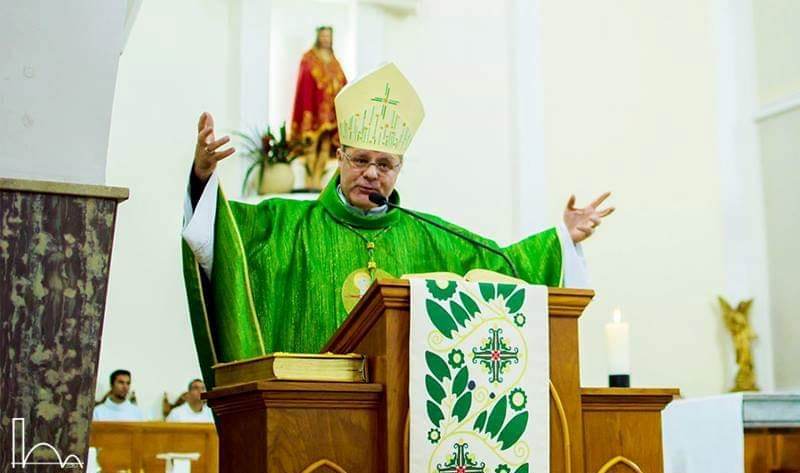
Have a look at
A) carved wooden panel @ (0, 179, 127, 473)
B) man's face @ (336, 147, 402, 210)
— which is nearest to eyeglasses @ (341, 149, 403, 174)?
man's face @ (336, 147, 402, 210)

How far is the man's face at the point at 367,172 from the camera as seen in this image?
188 inches

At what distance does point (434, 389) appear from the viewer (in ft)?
10.6

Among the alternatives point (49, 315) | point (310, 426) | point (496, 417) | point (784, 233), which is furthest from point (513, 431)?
point (784, 233)

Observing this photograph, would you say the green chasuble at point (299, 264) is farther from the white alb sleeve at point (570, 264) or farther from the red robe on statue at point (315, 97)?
the red robe on statue at point (315, 97)

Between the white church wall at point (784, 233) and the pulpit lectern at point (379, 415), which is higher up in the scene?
the white church wall at point (784, 233)

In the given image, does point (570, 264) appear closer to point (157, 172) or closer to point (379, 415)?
point (379, 415)

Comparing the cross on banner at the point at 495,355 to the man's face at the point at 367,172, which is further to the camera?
the man's face at the point at 367,172

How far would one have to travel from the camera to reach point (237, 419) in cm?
336

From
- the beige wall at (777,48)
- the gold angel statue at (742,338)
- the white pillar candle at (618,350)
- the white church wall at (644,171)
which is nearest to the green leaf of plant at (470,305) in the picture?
the white pillar candle at (618,350)

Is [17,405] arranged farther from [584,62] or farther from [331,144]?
[584,62]

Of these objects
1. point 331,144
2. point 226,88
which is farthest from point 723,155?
point 226,88

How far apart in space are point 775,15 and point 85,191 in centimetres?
850

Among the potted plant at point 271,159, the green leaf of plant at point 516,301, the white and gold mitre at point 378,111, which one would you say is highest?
the potted plant at point 271,159

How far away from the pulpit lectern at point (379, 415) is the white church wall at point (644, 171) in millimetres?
6410
